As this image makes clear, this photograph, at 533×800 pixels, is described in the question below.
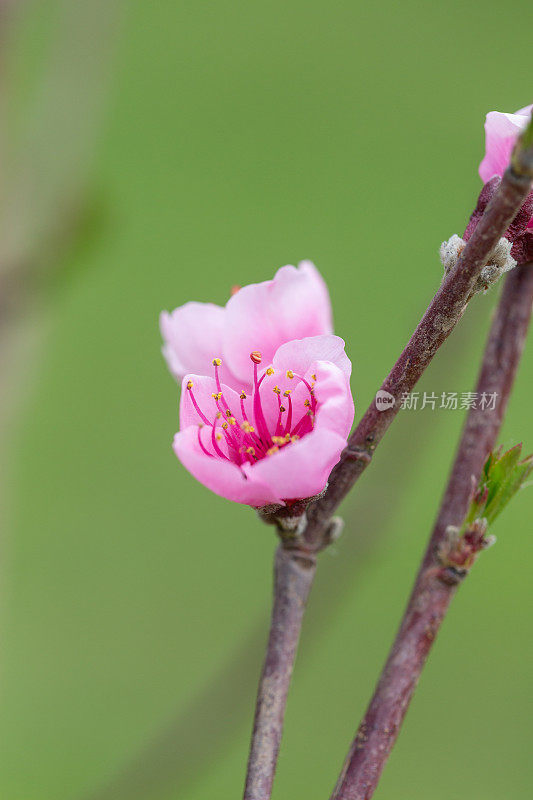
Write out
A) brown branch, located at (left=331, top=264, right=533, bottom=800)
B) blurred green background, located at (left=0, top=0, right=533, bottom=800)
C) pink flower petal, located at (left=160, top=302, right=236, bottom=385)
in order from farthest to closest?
blurred green background, located at (left=0, top=0, right=533, bottom=800) < pink flower petal, located at (left=160, top=302, right=236, bottom=385) < brown branch, located at (left=331, top=264, right=533, bottom=800)

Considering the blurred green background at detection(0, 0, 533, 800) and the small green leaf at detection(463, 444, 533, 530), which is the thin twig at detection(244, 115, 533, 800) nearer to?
the small green leaf at detection(463, 444, 533, 530)

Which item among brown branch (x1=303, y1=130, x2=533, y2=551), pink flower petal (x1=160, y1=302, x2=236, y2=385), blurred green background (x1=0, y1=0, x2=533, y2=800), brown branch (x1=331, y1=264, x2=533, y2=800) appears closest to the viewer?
brown branch (x1=303, y1=130, x2=533, y2=551)

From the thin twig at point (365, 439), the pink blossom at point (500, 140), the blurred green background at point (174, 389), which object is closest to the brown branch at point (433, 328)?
the thin twig at point (365, 439)

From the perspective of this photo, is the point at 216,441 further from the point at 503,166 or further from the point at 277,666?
the point at 503,166

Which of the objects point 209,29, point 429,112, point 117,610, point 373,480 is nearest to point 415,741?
point 117,610

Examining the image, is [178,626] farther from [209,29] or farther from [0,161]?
[209,29]

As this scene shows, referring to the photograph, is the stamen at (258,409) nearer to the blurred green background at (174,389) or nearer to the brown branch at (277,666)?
the brown branch at (277,666)

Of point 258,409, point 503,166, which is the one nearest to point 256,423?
point 258,409

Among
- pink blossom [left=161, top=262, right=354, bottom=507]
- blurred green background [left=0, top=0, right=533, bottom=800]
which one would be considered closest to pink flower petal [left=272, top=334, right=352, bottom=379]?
pink blossom [left=161, top=262, right=354, bottom=507]
